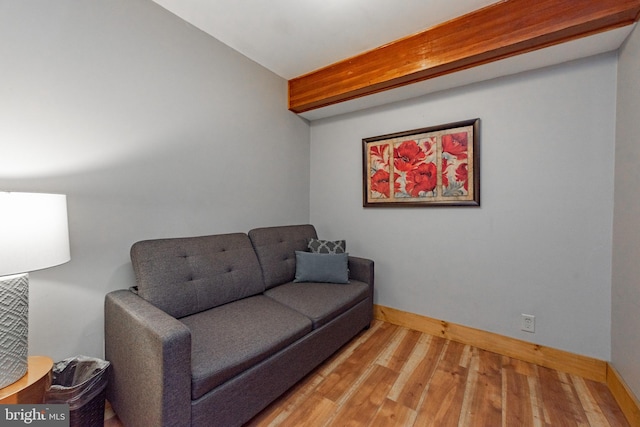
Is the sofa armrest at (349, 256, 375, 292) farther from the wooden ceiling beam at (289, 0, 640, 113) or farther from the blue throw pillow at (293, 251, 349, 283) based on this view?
the wooden ceiling beam at (289, 0, 640, 113)

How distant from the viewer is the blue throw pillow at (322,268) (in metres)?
2.32

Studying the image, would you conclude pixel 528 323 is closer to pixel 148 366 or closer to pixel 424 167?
pixel 424 167

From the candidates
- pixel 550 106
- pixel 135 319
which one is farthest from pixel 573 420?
pixel 135 319

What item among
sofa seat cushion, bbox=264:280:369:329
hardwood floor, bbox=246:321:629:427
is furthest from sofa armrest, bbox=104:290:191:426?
sofa seat cushion, bbox=264:280:369:329

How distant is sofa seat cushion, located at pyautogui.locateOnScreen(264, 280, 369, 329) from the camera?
1.80 m

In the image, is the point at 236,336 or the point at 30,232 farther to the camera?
the point at 236,336

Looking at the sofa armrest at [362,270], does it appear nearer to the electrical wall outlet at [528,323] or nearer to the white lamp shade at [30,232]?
the electrical wall outlet at [528,323]

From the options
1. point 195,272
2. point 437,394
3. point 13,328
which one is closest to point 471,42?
point 437,394

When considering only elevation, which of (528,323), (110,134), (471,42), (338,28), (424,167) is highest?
(338,28)

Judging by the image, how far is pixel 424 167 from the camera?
237 centimetres

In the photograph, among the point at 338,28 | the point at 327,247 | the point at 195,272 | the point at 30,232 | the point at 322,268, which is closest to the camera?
the point at 30,232

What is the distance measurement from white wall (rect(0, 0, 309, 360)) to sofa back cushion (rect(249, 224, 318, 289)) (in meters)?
0.26

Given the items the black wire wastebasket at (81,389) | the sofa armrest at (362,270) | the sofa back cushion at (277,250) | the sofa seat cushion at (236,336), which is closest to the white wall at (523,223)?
the sofa armrest at (362,270)

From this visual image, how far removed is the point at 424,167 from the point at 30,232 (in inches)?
98.2
